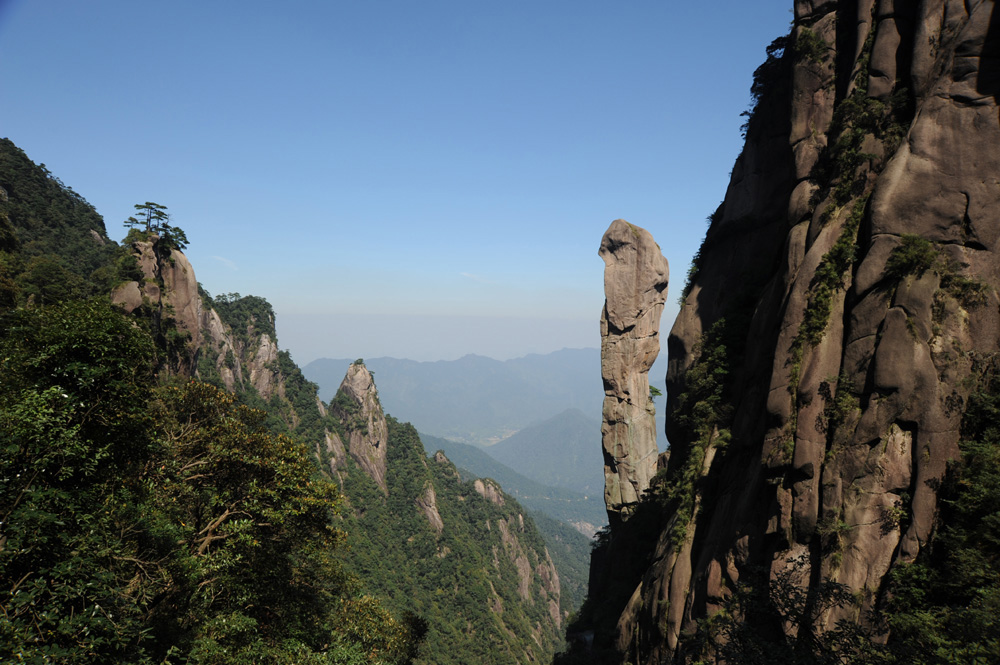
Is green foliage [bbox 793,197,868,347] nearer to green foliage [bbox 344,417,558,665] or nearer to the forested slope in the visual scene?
the forested slope

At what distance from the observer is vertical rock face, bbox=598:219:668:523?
40.4m

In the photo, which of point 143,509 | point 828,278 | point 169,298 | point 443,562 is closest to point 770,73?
point 828,278

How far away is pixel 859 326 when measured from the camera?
14.6 metres

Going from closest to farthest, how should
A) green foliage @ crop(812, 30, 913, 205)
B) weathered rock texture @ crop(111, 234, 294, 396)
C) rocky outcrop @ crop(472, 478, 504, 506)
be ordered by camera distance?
1. green foliage @ crop(812, 30, 913, 205)
2. weathered rock texture @ crop(111, 234, 294, 396)
3. rocky outcrop @ crop(472, 478, 504, 506)

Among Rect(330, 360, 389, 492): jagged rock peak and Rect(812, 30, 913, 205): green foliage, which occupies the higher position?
Rect(812, 30, 913, 205): green foliage

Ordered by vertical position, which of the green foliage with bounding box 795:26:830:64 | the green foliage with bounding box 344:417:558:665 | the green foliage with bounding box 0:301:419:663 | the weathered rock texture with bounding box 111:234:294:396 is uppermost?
the green foliage with bounding box 795:26:830:64

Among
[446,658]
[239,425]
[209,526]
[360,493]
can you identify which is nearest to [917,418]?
[209,526]

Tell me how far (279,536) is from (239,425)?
5.01 metres

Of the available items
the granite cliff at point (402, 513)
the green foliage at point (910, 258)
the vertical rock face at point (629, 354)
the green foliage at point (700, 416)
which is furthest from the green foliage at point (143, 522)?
the granite cliff at point (402, 513)

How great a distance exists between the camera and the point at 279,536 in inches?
680

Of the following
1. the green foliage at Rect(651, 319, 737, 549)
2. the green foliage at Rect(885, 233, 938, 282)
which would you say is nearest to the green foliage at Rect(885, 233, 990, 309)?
the green foliage at Rect(885, 233, 938, 282)

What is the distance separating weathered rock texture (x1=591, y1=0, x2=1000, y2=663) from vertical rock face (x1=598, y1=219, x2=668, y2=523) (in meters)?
19.0

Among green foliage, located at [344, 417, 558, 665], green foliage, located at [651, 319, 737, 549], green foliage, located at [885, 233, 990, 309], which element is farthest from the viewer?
green foliage, located at [344, 417, 558, 665]

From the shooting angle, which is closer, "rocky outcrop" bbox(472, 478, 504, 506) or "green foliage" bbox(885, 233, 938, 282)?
"green foliage" bbox(885, 233, 938, 282)
